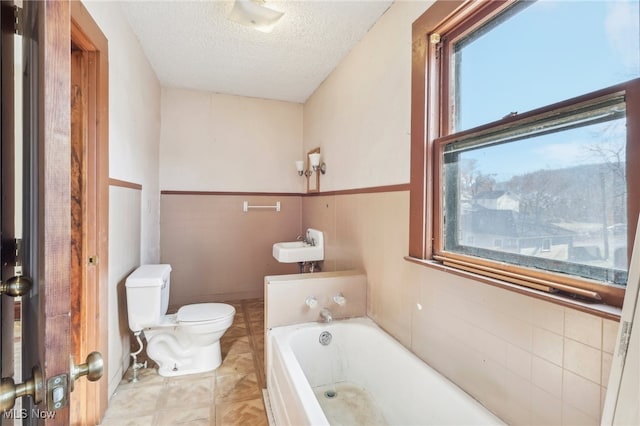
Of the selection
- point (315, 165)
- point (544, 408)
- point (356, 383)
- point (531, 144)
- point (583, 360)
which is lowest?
point (356, 383)

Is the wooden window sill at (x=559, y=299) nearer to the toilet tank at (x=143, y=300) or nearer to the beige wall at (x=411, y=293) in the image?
the beige wall at (x=411, y=293)

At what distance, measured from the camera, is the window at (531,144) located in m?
0.92

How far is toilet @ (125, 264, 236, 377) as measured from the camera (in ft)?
6.60

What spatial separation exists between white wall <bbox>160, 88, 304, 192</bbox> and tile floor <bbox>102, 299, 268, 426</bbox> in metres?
1.86

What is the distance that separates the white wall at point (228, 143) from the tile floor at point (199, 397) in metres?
1.86

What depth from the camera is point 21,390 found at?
492 millimetres

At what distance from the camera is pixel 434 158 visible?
1.58 meters

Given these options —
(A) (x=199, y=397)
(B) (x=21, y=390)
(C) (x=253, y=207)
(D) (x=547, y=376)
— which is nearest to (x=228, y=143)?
(C) (x=253, y=207)

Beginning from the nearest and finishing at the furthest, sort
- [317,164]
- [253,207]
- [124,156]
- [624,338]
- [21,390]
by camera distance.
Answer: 1. [21,390]
2. [624,338]
3. [124,156]
4. [317,164]
5. [253,207]

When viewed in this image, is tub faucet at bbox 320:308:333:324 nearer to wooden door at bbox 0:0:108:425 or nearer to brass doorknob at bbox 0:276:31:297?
wooden door at bbox 0:0:108:425

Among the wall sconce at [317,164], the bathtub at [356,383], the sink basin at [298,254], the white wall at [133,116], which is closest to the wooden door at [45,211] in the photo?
the bathtub at [356,383]

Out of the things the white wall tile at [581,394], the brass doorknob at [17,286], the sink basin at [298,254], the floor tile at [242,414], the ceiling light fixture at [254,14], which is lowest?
the floor tile at [242,414]

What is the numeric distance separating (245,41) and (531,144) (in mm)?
2087

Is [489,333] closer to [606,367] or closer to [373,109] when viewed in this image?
[606,367]
